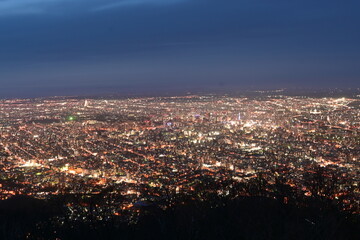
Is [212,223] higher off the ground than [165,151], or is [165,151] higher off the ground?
[212,223]

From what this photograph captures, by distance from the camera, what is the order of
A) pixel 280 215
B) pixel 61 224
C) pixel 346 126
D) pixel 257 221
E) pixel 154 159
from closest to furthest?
1. pixel 257 221
2. pixel 280 215
3. pixel 61 224
4. pixel 154 159
5. pixel 346 126

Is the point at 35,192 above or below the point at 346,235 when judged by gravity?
below

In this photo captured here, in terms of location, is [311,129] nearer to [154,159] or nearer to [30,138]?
[154,159]

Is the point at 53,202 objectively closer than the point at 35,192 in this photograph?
Yes

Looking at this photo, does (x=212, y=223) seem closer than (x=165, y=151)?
Yes

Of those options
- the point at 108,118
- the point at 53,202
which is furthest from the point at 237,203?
the point at 108,118

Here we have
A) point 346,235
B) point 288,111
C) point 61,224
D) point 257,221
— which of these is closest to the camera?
point 346,235

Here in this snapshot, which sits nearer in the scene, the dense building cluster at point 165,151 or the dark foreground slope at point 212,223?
the dark foreground slope at point 212,223

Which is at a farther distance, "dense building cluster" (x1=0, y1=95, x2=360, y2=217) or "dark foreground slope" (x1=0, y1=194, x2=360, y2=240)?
"dense building cluster" (x1=0, y1=95, x2=360, y2=217)
